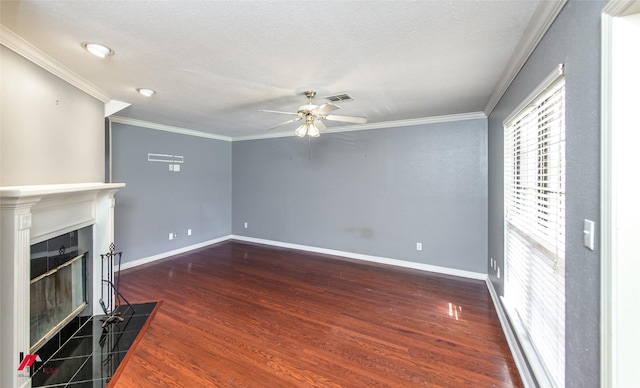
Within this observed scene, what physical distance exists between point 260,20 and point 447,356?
2.79 metres

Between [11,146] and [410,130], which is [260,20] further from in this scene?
[410,130]

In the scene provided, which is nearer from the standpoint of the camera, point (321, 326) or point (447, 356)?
point (447, 356)

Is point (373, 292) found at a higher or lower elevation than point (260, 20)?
lower

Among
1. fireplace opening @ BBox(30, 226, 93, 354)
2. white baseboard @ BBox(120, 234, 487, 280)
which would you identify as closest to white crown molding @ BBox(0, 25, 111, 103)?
fireplace opening @ BBox(30, 226, 93, 354)

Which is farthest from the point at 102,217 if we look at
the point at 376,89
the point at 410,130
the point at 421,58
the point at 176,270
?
the point at 410,130

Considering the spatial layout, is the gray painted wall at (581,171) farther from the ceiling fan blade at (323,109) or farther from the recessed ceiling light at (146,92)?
the recessed ceiling light at (146,92)

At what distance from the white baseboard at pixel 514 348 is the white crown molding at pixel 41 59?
4.03 meters

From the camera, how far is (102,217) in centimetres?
267

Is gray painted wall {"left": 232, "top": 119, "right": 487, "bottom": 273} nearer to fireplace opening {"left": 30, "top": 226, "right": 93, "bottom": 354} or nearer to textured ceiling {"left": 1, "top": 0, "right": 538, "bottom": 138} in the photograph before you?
textured ceiling {"left": 1, "top": 0, "right": 538, "bottom": 138}

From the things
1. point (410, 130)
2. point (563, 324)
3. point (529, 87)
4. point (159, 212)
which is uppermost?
point (410, 130)

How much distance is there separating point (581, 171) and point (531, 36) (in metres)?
1.05

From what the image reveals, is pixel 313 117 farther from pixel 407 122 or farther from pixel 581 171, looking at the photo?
pixel 581 171
